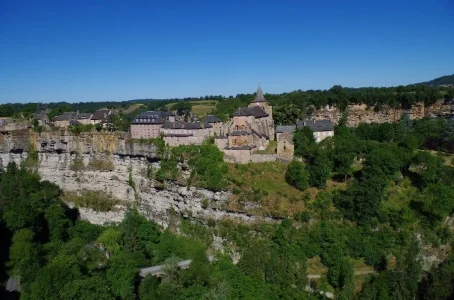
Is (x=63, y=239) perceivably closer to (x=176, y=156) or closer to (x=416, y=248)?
(x=176, y=156)

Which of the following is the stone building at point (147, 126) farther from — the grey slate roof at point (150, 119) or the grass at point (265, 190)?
the grass at point (265, 190)

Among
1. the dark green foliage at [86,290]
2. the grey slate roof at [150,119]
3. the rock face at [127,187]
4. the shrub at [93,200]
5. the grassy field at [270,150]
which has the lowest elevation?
the dark green foliage at [86,290]

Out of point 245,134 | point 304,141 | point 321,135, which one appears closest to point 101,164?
point 245,134

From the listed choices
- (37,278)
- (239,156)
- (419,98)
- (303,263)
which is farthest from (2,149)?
(419,98)

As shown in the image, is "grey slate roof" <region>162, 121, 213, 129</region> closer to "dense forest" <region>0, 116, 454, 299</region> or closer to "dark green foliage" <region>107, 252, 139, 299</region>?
"dense forest" <region>0, 116, 454, 299</region>

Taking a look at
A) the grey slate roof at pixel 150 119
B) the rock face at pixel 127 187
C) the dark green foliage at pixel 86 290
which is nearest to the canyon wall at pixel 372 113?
the grey slate roof at pixel 150 119

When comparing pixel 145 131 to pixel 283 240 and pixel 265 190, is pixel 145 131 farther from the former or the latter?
pixel 283 240
